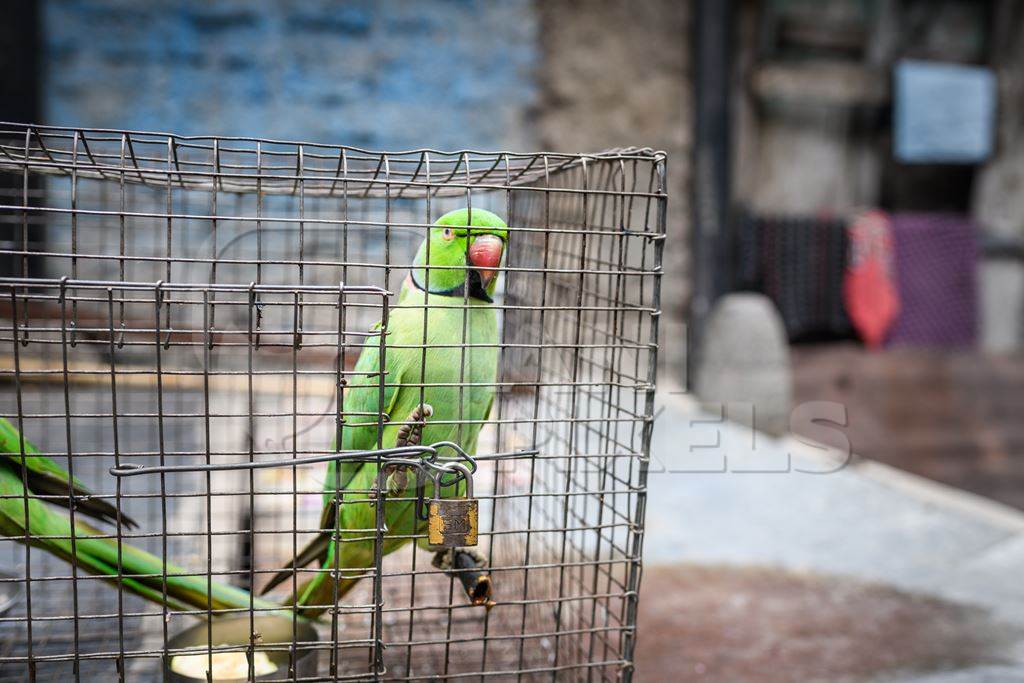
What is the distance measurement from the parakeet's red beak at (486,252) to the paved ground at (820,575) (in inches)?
41.8

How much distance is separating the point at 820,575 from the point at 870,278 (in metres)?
2.90

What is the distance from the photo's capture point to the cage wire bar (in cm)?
125

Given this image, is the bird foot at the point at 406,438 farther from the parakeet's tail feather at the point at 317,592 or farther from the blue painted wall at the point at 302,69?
the blue painted wall at the point at 302,69

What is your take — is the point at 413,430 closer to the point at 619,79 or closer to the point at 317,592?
the point at 317,592

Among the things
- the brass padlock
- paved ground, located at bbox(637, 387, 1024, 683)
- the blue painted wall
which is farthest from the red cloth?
the brass padlock

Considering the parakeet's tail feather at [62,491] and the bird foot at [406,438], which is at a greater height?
the bird foot at [406,438]

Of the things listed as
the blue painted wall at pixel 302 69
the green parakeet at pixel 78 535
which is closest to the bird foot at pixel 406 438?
the green parakeet at pixel 78 535

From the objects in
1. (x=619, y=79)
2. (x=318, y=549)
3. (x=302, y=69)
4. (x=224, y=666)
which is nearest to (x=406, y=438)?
(x=318, y=549)

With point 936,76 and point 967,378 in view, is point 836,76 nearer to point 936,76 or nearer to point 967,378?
point 936,76

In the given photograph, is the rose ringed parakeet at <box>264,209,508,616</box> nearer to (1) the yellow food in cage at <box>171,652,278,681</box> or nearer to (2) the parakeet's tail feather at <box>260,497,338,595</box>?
(2) the parakeet's tail feather at <box>260,497,338,595</box>

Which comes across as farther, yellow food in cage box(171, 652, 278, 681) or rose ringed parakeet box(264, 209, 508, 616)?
yellow food in cage box(171, 652, 278, 681)

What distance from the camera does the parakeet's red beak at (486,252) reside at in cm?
146

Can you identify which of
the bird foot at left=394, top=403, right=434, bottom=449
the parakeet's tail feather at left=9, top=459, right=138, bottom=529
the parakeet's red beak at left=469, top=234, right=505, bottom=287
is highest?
the parakeet's red beak at left=469, top=234, right=505, bottom=287

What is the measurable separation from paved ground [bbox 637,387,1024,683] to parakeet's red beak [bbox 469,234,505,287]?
1.06m
